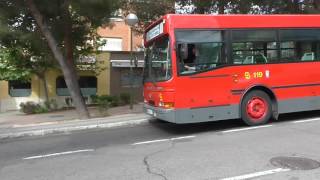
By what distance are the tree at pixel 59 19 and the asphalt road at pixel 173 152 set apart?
377 centimetres

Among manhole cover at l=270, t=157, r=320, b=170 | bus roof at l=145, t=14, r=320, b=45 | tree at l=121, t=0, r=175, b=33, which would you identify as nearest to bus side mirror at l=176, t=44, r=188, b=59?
bus roof at l=145, t=14, r=320, b=45

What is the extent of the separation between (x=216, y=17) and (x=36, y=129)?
6.09m

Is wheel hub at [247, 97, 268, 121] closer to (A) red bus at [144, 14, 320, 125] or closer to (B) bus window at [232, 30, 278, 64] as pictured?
(A) red bus at [144, 14, 320, 125]

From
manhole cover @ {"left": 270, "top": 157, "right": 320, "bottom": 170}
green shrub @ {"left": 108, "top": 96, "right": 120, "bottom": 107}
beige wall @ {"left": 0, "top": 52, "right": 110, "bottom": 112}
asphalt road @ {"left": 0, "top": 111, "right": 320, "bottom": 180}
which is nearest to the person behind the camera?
asphalt road @ {"left": 0, "top": 111, "right": 320, "bottom": 180}

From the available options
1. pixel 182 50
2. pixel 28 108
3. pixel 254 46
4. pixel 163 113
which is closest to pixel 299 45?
pixel 254 46

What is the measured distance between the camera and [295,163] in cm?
802

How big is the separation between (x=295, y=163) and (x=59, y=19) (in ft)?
38.6

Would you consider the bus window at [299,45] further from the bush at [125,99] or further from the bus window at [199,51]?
the bush at [125,99]

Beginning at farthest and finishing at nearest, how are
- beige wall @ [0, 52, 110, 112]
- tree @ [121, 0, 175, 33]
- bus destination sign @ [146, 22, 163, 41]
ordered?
beige wall @ [0, 52, 110, 112]
tree @ [121, 0, 175, 33]
bus destination sign @ [146, 22, 163, 41]

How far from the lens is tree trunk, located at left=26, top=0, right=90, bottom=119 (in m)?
15.8

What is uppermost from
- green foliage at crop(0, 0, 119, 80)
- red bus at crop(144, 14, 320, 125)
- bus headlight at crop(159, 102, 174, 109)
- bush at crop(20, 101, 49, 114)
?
green foliage at crop(0, 0, 119, 80)

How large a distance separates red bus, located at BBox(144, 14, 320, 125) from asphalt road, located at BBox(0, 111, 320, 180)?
1.88ft

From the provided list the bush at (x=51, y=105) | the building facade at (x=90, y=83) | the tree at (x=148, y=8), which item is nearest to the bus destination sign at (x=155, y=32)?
the tree at (x=148, y=8)

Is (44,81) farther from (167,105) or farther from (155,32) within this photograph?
(167,105)
